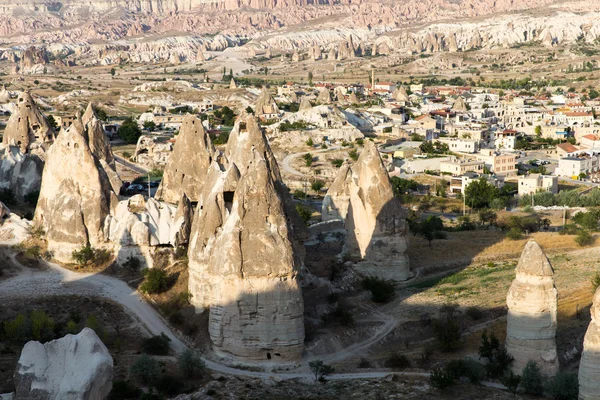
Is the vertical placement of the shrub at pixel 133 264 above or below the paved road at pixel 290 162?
above

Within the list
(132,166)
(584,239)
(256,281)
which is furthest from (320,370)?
(132,166)

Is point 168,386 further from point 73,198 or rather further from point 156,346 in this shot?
point 73,198

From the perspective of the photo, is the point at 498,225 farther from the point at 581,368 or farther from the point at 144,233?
the point at 581,368

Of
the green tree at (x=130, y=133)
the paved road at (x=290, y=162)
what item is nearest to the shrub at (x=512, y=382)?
the paved road at (x=290, y=162)

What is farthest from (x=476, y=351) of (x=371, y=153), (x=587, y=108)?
(x=587, y=108)

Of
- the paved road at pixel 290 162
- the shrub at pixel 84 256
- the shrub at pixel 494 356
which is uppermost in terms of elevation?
the shrub at pixel 84 256

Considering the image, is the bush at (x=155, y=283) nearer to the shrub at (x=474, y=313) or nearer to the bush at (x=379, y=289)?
the bush at (x=379, y=289)
